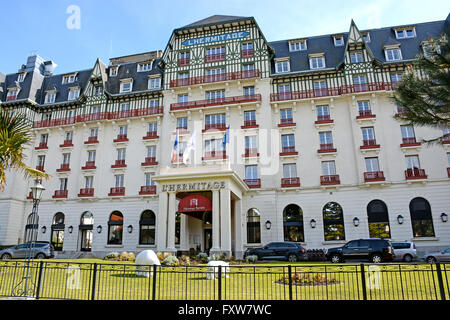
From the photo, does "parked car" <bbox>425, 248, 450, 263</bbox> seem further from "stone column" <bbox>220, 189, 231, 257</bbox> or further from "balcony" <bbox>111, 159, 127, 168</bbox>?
"balcony" <bbox>111, 159, 127, 168</bbox>

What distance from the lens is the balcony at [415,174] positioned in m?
27.2

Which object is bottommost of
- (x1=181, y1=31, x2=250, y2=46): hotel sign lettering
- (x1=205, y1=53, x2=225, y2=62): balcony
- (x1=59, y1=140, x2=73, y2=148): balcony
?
(x1=59, y1=140, x2=73, y2=148): balcony

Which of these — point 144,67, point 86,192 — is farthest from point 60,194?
point 144,67

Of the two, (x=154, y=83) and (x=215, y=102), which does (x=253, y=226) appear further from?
(x=154, y=83)

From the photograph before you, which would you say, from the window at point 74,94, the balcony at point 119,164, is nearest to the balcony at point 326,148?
the balcony at point 119,164

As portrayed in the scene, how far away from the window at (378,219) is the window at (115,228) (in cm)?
2361

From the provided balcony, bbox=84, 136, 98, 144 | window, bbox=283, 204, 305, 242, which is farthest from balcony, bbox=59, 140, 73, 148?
window, bbox=283, 204, 305, 242

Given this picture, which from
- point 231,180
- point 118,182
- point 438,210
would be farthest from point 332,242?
point 118,182

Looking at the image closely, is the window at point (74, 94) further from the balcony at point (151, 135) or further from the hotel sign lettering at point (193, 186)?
the hotel sign lettering at point (193, 186)

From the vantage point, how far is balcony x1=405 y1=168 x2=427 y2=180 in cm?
2717

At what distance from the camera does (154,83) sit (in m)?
35.9

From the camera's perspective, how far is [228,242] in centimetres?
2303

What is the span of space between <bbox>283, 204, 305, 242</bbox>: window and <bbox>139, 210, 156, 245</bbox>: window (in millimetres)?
12765
